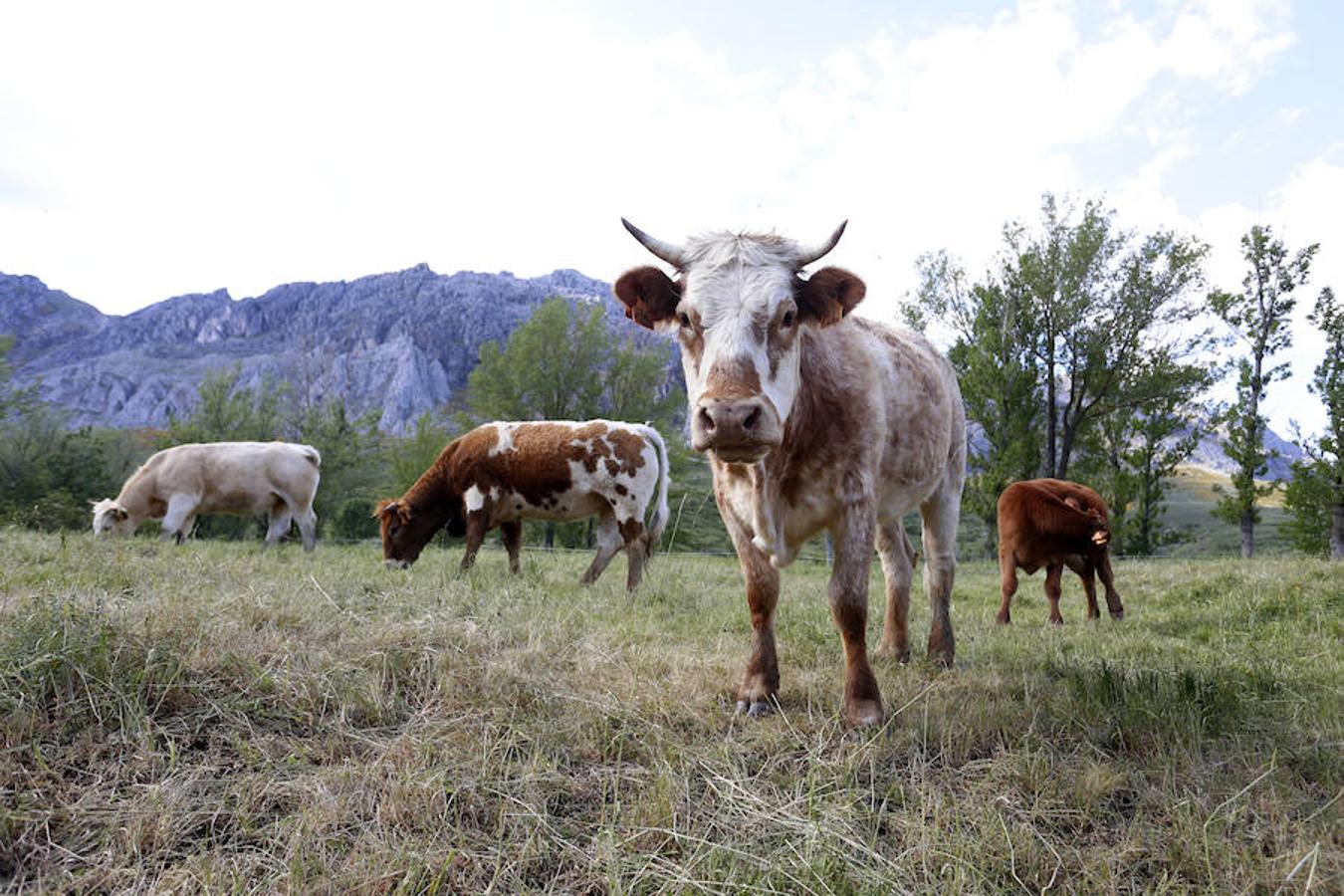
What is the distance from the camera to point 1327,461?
2523 centimetres

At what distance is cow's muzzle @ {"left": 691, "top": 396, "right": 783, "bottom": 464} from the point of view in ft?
9.07

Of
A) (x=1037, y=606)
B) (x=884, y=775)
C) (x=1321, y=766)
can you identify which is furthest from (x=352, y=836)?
(x=1037, y=606)

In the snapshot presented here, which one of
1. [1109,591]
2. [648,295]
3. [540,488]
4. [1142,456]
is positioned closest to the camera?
[648,295]

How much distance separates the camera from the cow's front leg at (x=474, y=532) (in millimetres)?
9562

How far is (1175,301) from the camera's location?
88.3ft

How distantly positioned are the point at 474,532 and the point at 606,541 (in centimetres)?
189

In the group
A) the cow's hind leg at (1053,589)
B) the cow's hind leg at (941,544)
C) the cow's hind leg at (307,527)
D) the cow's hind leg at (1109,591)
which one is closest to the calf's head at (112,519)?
the cow's hind leg at (307,527)

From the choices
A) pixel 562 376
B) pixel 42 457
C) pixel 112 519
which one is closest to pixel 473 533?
pixel 112 519

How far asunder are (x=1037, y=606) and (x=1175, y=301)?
2465 centimetres

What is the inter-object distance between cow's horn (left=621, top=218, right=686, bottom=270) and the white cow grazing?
11364 mm

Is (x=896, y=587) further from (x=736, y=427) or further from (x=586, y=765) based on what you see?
(x=586, y=765)

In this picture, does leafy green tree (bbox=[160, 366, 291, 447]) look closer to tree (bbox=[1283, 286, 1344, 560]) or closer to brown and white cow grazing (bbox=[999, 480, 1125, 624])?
brown and white cow grazing (bbox=[999, 480, 1125, 624])

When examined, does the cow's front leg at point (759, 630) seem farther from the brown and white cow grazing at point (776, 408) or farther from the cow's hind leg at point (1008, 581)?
the cow's hind leg at point (1008, 581)

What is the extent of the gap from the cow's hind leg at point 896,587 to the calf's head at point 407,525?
709 cm
